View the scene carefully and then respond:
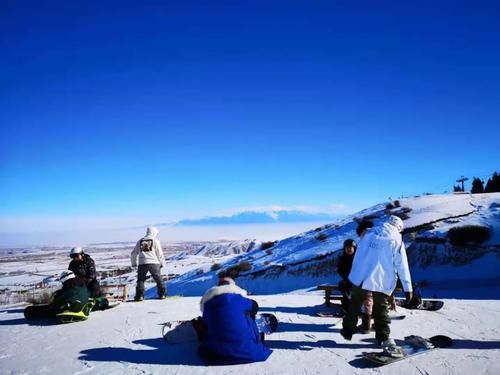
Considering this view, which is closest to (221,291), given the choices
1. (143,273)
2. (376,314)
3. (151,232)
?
(376,314)

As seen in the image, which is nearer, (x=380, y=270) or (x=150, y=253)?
(x=380, y=270)

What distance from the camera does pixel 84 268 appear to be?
26.0 feet

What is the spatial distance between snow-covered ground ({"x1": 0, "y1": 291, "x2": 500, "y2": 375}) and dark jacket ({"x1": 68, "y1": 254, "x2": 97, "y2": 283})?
86cm

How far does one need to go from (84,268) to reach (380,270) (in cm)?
637

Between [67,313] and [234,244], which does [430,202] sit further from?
[234,244]

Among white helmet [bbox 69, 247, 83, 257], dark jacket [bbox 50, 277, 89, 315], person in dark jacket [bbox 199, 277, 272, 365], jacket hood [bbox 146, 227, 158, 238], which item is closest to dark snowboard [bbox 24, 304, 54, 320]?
dark jacket [bbox 50, 277, 89, 315]

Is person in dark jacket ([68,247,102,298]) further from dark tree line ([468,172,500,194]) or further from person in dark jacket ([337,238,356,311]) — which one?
dark tree line ([468,172,500,194])

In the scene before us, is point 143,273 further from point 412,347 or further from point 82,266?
point 412,347

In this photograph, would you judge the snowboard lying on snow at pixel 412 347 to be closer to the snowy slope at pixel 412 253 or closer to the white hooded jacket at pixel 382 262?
the white hooded jacket at pixel 382 262

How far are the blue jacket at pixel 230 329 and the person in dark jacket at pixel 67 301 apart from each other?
355 cm

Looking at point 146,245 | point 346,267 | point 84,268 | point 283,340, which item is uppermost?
point 146,245

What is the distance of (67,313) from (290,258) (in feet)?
44.4

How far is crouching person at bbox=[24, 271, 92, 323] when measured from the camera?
22.4 ft

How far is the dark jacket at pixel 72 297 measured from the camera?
6.83 m
